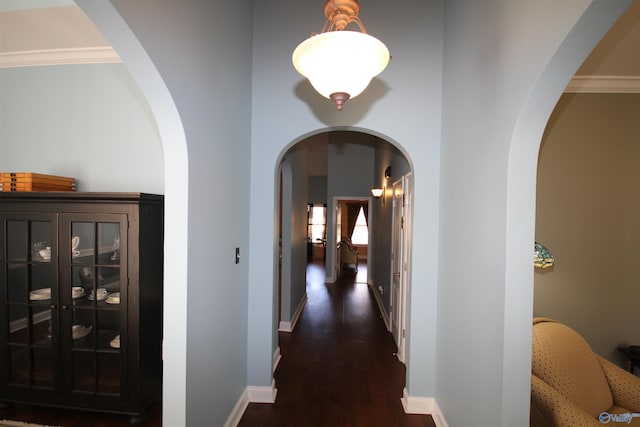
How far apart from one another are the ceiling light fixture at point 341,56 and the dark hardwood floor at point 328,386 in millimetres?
2472

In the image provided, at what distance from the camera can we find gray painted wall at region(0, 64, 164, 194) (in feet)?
8.80

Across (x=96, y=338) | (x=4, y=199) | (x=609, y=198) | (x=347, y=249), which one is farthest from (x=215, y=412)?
(x=347, y=249)

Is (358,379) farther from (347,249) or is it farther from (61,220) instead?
(347,249)

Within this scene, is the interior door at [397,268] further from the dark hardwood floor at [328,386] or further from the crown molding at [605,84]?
the crown molding at [605,84]

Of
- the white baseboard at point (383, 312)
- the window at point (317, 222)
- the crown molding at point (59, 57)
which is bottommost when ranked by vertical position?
the white baseboard at point (383, 312)

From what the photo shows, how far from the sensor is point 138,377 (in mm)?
2186

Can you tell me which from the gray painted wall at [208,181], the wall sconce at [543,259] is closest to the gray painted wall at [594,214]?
the wall sconce at [543,259]

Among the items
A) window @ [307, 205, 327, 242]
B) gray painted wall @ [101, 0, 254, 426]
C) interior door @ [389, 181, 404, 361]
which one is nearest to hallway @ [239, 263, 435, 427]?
interior door @ [389, 181, 404, 361]

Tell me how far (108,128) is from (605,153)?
4.58 meters

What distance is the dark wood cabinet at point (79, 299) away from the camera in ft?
7.06

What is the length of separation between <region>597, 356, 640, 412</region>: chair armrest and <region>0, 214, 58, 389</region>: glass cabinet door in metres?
3.93

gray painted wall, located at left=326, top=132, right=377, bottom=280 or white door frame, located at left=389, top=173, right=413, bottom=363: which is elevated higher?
gray painted wall, located at left=326, top=132, right=377, bottom=280

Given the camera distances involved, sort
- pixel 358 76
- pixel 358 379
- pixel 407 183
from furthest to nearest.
Result: pixel 407 183, pixel 358 379, pixel 358 76

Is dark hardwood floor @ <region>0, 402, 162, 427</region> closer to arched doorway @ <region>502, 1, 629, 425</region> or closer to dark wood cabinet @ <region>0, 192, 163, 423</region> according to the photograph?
dark wood cabinet @ <region>0, 192, 163, 423</region>
